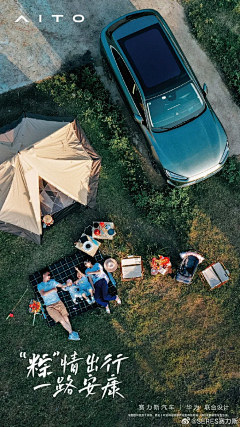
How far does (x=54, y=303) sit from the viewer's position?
963 cm

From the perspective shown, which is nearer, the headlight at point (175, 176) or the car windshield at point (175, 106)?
the car windshield at point (175, 106)

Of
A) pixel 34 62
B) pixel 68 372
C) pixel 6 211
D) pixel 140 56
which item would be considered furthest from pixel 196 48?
pixel 68 372

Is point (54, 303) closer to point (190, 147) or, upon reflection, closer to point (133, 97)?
point (190, 147)

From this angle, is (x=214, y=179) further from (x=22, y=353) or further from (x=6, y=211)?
(x=22, y=353)

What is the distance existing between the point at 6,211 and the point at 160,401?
7.19 meters

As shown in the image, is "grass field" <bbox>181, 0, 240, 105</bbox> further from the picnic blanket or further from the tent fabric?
the picnic blanket

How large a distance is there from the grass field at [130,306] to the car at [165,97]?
1.05m

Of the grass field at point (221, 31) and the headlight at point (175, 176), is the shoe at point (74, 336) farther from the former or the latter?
the grass field at point (221, 31)

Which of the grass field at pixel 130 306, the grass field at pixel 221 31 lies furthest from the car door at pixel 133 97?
the grass field at pixel 221 31

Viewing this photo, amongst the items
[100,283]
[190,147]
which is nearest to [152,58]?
[190,147]

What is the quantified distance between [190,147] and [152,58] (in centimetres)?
255

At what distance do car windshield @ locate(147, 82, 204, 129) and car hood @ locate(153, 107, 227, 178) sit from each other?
208mm

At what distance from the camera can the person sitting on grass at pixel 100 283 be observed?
31.1 ft

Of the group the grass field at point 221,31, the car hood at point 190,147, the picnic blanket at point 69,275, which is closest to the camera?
the car hood at point 190,147
